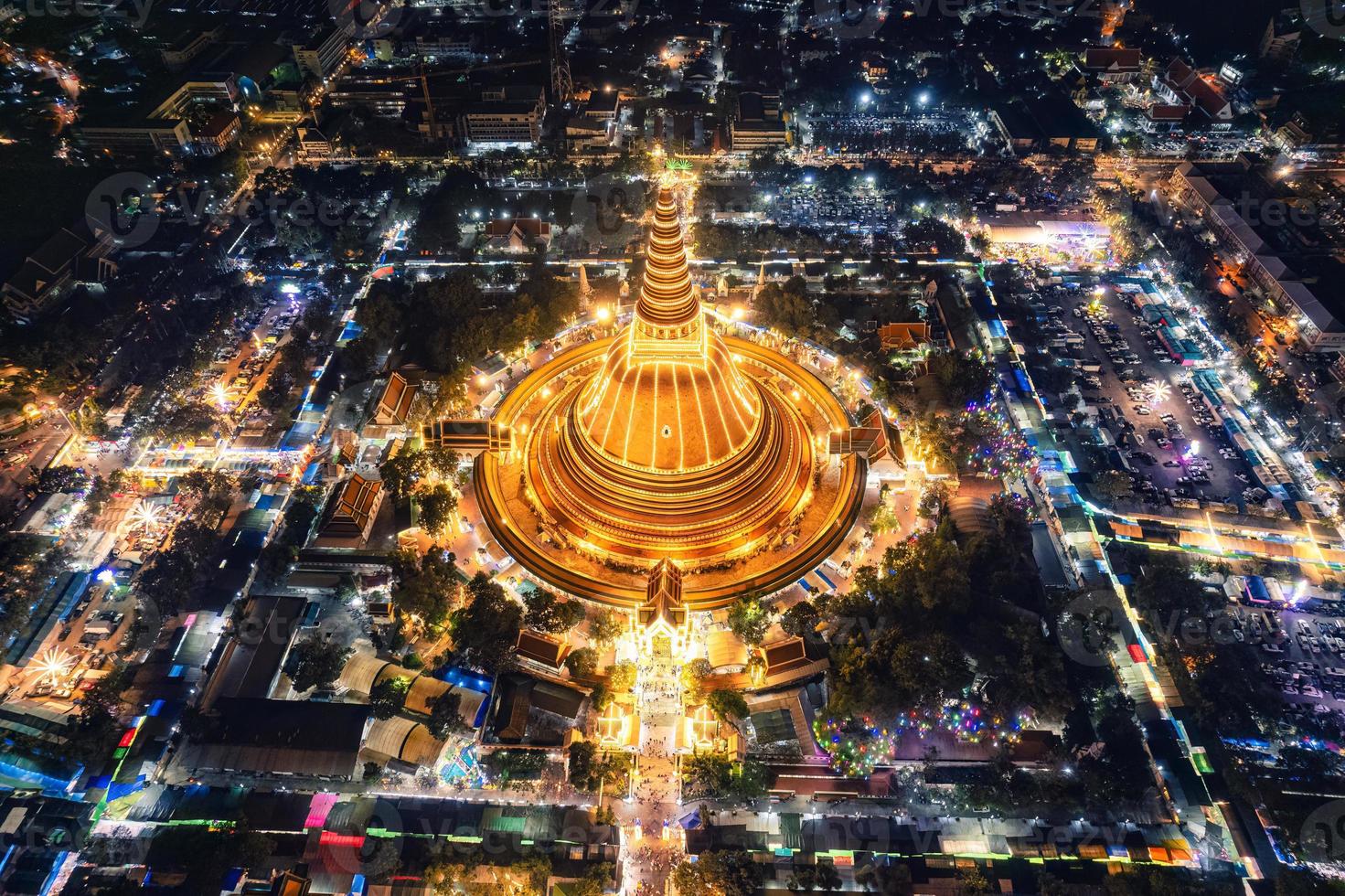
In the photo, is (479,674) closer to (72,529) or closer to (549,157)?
(72,529)

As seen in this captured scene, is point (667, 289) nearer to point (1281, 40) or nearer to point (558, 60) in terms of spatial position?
point (558, 60)

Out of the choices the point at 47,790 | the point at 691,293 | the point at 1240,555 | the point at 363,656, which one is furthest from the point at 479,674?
the point at 1240,555

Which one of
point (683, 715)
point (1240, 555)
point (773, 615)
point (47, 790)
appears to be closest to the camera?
point (47, 790)

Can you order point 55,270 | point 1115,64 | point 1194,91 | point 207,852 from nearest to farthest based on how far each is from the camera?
point 207,852, point 55,270, point 1194,91, point 1115,64

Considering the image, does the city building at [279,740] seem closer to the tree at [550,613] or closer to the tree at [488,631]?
the tree at [488,631]

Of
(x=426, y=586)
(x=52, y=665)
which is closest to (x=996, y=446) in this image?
(x=426, y=586)

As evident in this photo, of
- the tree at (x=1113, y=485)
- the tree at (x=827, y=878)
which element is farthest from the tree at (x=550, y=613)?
the tree at (x=1113, y=485)
